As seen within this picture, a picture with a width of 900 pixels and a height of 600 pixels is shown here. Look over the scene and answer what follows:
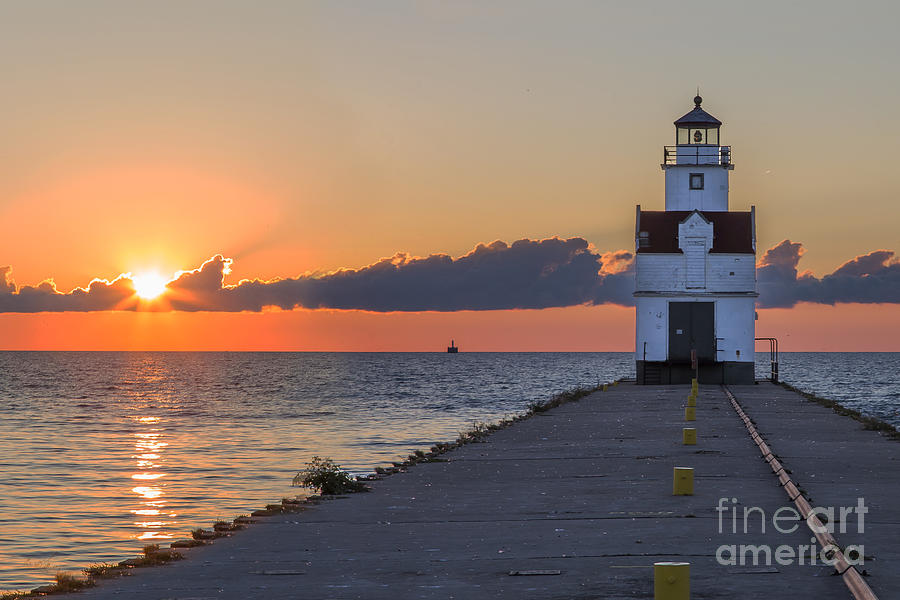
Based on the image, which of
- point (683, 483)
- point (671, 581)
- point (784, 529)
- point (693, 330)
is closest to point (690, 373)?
point (693, 330)

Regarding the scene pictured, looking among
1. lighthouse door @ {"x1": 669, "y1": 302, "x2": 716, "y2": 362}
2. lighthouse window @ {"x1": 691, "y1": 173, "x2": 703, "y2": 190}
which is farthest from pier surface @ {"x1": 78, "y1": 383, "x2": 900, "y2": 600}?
lighthouse window @ {"x1": 691, "y1": 173, "x2": 703, "y2": 190}

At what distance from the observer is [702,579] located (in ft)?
35.7

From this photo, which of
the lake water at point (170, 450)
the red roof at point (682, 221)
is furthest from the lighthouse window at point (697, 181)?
the lake water at point (170, 450)

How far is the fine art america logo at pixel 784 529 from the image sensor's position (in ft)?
38.5

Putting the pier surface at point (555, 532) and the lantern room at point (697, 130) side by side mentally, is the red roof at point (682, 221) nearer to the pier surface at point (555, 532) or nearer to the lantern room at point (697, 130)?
the lantern room at point (697, 130)

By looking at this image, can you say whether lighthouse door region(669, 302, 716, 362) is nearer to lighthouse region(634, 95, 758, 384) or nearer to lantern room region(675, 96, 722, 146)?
lighthouse region(634, 95, 758, 384)

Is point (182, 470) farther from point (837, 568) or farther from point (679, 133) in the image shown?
point (679, 133)

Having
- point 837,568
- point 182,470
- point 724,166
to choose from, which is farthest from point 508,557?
point 724,166

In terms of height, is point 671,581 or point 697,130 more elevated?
point 697,130

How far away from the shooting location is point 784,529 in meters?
13.6

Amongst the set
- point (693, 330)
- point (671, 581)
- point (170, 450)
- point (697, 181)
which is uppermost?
point (697, 181)

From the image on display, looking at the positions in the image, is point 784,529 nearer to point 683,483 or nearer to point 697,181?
point 683,483

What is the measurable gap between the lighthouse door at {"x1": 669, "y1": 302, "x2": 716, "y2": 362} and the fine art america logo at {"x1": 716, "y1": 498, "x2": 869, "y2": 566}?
39.9m

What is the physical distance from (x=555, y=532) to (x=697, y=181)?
4759cm
